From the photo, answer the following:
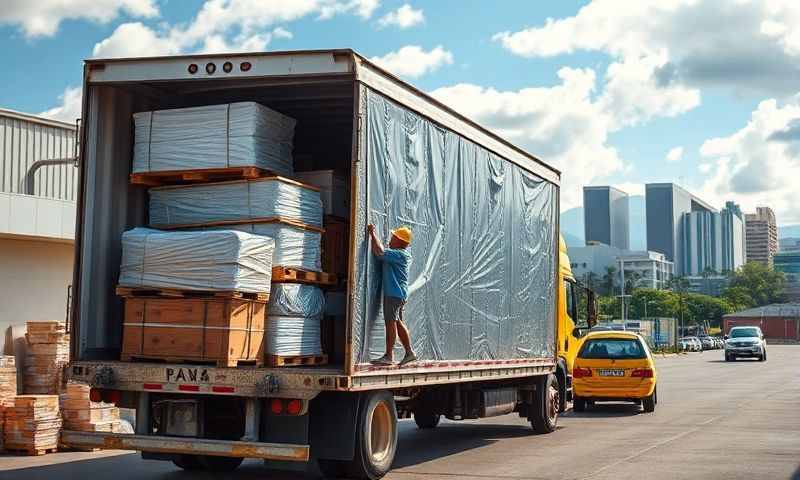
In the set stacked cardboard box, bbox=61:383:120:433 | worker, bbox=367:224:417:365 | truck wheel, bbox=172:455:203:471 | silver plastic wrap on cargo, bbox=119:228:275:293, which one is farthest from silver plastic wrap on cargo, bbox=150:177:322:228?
stacked cardboard box, bbox=61:383:120:433

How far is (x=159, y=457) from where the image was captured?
36.0 feet

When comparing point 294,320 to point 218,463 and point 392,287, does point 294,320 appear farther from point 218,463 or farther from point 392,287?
point 218,463

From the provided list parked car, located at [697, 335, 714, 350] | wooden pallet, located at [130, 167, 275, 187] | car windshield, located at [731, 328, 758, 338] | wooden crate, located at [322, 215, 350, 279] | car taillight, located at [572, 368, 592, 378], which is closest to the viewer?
wooden pallet, located at [130, 167, 275, 187]

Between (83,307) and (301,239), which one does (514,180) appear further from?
(83,307)

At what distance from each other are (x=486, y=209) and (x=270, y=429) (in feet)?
15.3

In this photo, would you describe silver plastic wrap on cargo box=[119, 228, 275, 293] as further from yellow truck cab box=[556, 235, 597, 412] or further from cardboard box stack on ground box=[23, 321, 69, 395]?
yellow truck cab box=[556, 235, 597, 412]

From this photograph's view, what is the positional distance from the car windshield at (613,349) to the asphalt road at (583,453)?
113 centimetres

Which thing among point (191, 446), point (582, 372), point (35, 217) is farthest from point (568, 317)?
point (191, 446)

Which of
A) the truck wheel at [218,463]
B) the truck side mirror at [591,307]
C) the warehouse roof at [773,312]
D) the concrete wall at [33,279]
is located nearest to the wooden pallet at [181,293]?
the truck wheel at [218,463]

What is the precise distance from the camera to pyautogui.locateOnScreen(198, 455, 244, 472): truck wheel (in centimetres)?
1180

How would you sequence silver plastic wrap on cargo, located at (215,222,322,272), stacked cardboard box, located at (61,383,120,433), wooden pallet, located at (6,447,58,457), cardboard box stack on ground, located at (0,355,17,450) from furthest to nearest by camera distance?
1. cardboard box stack on ground, located at (0,355,17,450)
2. stacked cardboard box, located at (61,383,120,433)
3. wooden pallet, located at (6,447,58,457)
4. silver plastic wrap on cargo, located at (215,222,322,272)

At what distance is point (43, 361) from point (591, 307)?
30.3ft

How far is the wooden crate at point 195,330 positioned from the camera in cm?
957

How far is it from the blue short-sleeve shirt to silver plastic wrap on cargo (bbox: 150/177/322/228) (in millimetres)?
872
